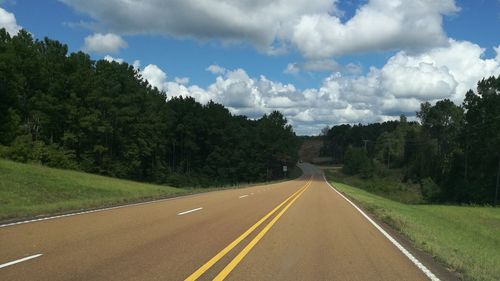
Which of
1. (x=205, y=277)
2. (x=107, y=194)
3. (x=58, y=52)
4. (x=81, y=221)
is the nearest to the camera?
Result: (x=205, y=277)

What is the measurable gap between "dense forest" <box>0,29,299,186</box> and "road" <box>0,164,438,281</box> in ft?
132

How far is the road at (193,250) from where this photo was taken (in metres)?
8.28

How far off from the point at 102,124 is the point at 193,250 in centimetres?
6612

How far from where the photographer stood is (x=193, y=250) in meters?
10.4

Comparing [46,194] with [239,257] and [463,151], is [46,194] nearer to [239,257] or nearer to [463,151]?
[239,257]

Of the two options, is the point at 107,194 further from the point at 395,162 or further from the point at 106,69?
the point at 395,162

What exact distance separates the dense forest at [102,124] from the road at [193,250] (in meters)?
40.2

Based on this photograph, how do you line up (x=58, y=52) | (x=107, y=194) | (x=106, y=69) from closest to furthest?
1. (x=107, y=194)
2. (x=58, y=52)
3. (x=106, y=69)

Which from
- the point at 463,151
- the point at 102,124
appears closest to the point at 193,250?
the point at 102,124

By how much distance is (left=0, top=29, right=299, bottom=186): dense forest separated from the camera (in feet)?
198

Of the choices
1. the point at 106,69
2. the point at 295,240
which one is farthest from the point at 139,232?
the point at 106,69

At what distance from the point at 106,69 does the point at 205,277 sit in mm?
80848

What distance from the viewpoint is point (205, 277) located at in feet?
26.1

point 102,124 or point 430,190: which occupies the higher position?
point 102,124
